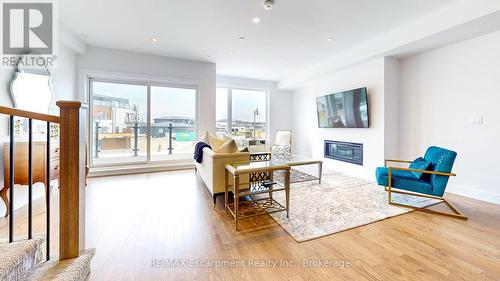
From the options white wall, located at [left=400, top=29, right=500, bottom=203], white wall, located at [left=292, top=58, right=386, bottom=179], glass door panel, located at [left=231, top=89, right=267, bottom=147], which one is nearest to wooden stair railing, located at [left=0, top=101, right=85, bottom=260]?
white wall, located at [left=292, top=58, right=386, bottom=179]

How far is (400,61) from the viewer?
410cm

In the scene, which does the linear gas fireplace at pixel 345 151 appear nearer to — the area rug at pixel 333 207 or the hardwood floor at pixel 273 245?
the area rug at pixel 333 207

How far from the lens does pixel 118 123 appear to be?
15.8ft

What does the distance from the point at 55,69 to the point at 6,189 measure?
2274 millimetres

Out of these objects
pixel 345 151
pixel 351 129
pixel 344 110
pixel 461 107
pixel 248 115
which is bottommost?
pixel 345 151

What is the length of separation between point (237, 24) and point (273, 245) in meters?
3.29

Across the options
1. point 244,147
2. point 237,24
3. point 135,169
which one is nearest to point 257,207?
point 244,147

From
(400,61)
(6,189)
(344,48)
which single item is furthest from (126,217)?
(400,61)

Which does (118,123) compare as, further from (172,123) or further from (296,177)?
(296,177)

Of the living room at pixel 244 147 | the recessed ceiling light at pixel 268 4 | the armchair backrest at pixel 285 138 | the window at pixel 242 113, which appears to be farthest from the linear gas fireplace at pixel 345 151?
the recessed ceiling light at pixel 268 4

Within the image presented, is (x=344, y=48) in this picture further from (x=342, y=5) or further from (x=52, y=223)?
(x=52, y=223)

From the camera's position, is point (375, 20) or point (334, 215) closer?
point (334, 215)

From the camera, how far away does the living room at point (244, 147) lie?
1.58m

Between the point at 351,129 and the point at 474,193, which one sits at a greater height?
the point at 351,129
